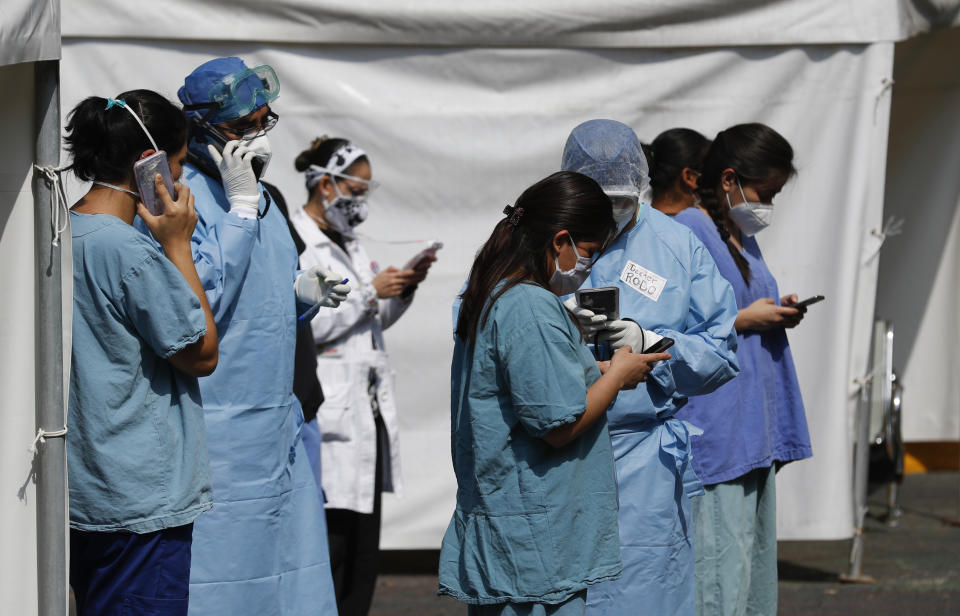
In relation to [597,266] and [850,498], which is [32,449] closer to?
[597,266]

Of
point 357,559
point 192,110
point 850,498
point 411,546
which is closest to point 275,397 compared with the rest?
point 192,110

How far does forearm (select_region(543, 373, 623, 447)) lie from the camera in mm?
2514

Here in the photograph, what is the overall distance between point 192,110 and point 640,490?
1523mm

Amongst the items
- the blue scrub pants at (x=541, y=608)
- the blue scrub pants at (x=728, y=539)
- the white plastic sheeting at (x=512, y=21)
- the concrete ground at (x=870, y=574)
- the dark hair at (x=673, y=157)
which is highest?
the white plastic sheeting at (x=512, y=21)

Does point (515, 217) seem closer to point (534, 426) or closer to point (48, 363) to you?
point (534, 426)

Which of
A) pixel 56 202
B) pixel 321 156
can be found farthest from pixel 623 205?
pixel 321 156

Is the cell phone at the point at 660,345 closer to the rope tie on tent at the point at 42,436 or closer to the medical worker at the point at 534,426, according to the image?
the medical worker at the point at 534,426

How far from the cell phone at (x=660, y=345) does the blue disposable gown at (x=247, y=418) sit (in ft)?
3.09

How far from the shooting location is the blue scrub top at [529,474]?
2.49 m

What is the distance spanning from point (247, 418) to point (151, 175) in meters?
0.74

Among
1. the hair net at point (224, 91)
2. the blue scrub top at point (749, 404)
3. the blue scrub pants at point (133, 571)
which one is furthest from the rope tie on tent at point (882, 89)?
the blue scrub pants at point (133, 571)

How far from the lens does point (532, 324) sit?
2.50m

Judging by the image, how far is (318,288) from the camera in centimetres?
330

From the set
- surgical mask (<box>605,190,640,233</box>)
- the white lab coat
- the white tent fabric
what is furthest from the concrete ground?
the white tent fabric
